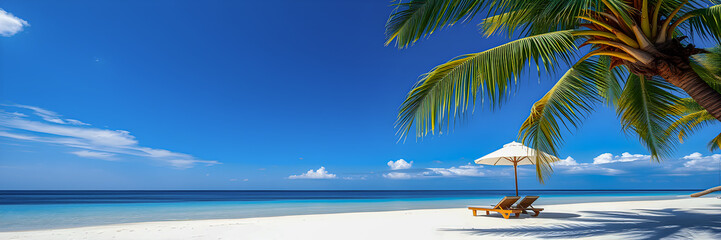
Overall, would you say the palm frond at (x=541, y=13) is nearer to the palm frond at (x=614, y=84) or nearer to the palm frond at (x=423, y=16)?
the palm frond at (x=423, y=16)

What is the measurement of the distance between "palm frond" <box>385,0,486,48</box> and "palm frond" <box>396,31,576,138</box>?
1.58 ft

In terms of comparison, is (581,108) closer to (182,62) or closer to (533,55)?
(533,55)

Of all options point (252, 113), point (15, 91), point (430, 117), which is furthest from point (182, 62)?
point (430, 117)

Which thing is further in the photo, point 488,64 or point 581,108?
point 581,108

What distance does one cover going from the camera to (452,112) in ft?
10.6

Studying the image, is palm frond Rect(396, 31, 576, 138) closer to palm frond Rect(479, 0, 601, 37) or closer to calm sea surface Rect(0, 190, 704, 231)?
palm frond Rect(479, 0, 601, 37)

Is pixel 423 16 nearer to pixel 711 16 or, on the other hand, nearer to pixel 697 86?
pixel 697 86

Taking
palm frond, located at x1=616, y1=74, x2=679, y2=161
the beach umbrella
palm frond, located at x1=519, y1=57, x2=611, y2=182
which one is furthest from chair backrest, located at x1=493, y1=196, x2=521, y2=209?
palm frond, located at x1=616, y1=74, x2=679, y2=161

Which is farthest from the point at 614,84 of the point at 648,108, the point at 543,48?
the point at 543,48

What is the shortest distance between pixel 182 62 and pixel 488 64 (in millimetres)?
24424

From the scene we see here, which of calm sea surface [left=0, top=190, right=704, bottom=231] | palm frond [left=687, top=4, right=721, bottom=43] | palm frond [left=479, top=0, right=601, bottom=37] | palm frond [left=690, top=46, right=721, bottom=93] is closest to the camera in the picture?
palm frond [left=479, top=0, right=601, bottom=37]

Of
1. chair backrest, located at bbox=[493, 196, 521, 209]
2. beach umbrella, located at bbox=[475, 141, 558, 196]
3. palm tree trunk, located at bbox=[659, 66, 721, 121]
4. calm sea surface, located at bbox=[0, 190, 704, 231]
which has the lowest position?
calm sea surface, located at bbox=[0, 190, 704, 231]

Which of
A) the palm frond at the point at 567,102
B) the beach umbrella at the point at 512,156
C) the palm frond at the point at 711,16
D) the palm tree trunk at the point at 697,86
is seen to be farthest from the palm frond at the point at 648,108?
the beach umbrella at the point at 512,156

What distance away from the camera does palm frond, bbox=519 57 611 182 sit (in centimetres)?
441
